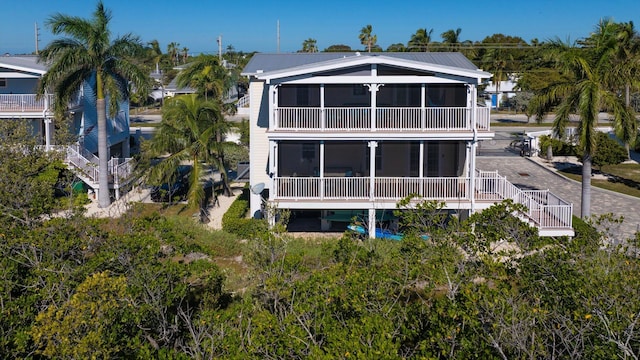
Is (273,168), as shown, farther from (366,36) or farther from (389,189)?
(366,36)

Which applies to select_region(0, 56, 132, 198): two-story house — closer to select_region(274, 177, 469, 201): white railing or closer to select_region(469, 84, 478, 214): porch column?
select_region(274, 177, 469, 201): white railing

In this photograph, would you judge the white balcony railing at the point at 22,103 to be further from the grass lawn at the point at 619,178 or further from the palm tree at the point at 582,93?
the grass lawn at the point at 619,178

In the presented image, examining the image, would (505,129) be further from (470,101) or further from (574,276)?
(574,276)

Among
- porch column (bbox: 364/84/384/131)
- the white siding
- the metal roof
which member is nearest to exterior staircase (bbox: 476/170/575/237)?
porch column (bbox: 364/84/384/131)

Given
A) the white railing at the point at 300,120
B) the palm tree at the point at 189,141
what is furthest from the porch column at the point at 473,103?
the palm tree at the point at 189,141

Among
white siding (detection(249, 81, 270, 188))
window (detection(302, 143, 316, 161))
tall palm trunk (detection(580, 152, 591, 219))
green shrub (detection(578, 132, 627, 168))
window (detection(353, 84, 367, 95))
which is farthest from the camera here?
green shrub (detection(578, 132, 627, 168))

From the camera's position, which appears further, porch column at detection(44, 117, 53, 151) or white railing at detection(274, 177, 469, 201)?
porch column at detection(44, 117, 53, 151)

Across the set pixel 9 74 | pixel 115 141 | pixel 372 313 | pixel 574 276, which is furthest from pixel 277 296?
pixel 115 141
